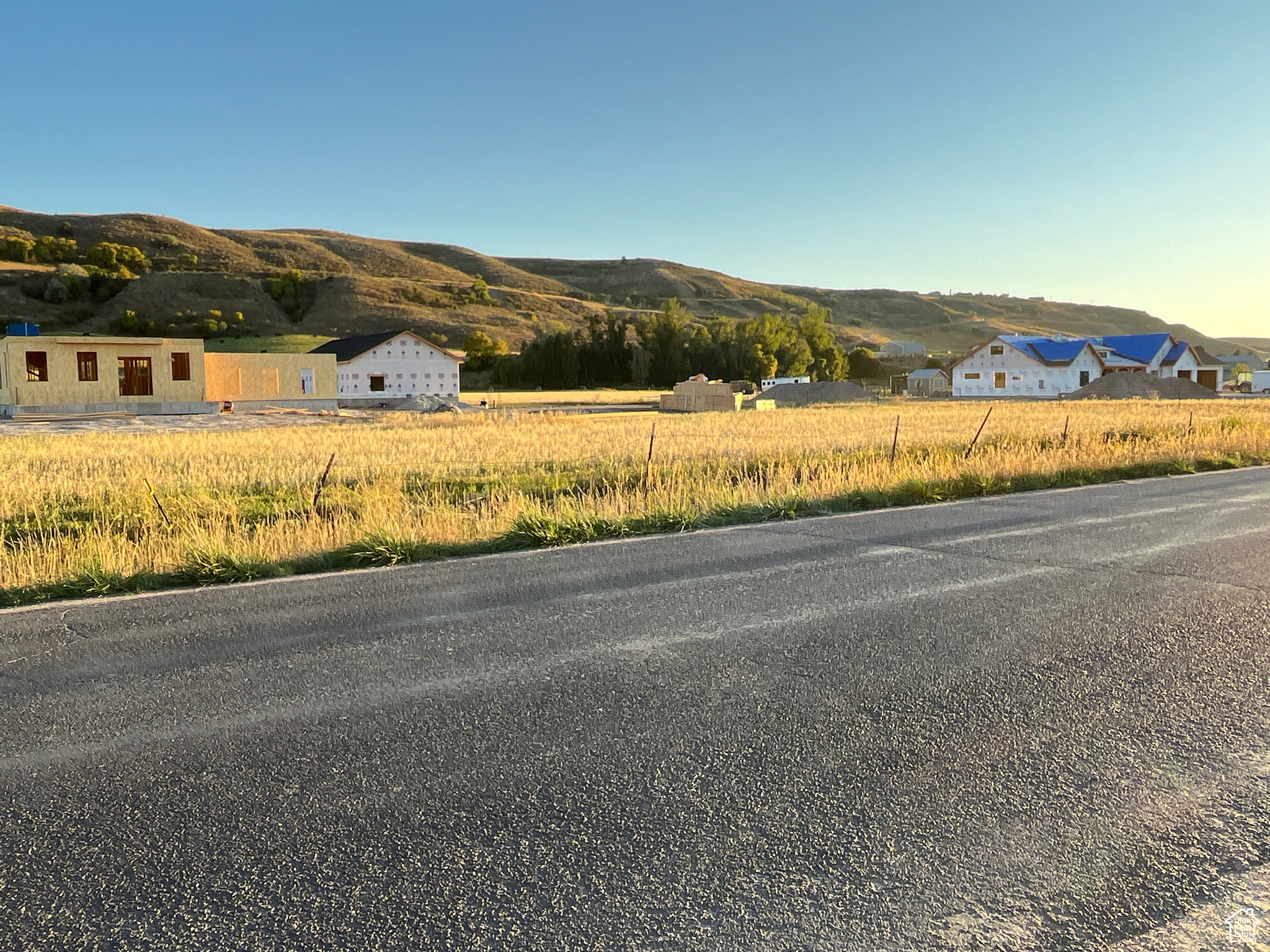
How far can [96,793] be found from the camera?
348 cm

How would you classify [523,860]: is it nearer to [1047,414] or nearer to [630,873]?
[630,873]

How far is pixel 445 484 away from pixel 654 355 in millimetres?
75441

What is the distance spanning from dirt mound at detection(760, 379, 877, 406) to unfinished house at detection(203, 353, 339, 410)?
28.7 m

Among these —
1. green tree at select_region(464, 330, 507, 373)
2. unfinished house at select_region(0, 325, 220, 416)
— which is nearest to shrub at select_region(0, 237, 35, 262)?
green tree at select_region(464, 330, 507, 373)

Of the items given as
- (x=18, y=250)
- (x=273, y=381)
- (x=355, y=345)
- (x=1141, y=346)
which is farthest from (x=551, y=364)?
(x=18, y=250)

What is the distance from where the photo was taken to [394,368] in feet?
192

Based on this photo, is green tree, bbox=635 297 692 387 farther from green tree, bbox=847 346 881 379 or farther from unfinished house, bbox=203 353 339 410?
unfinished house, bbox=203 353 339 410

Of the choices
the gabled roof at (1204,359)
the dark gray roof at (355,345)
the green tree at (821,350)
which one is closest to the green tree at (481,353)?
the dark gray roof at (355,345)

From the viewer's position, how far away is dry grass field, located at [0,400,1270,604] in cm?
816

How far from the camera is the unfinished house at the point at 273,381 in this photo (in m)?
47.6

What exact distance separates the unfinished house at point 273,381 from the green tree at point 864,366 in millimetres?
66869

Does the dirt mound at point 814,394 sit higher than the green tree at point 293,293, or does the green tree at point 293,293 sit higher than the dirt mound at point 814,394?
the green tree at point 293,293

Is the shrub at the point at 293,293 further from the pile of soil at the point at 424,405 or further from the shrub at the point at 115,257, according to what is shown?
the pile of soil at the point at 424,405

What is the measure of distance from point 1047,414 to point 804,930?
3952 centimetres
